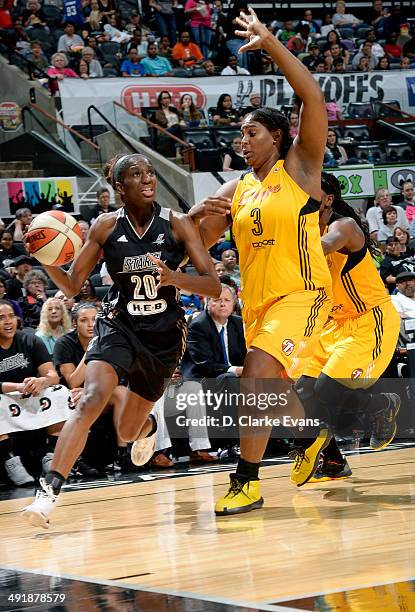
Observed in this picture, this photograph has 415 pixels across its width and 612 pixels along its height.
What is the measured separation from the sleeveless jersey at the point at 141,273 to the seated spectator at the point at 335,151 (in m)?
10.9

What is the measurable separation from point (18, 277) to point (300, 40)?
38.3 feet

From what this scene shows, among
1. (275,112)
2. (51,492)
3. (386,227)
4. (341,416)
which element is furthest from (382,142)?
(51,492)

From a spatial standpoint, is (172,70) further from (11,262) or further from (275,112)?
(275,112)

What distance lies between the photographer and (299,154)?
5.79 metres

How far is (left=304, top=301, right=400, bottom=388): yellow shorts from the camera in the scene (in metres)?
6.77

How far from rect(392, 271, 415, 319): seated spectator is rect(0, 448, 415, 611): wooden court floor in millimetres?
3882

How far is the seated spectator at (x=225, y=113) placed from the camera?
16922mm

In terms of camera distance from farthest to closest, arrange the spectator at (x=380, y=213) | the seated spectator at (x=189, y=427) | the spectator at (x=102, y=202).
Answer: the spectator at (x=380, y=213) < the spectator at (x=102, y=202) < the seated spectator at (x=189, y=427)

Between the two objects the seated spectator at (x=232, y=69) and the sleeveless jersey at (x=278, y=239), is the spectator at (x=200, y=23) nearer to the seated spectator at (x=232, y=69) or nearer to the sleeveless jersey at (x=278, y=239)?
the seated spectator at (x=232, y=69)

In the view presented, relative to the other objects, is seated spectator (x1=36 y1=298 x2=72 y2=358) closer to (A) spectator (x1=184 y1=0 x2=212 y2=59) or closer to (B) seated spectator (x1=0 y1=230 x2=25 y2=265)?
(B) seated spectator (x1=0 y1=230 x2=25 y2=265)

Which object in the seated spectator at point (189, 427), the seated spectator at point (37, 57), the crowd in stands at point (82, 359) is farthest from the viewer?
the seated spectator at point (37, 57)

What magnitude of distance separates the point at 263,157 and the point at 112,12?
14058mm

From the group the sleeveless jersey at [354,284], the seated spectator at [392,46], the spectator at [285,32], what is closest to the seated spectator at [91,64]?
the spectator at [285,32]

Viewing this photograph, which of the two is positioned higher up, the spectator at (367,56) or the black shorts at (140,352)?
the black shorts at (140,352)
